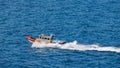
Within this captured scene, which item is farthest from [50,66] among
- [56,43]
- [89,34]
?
[89,34]

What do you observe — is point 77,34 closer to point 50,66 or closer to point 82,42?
point 82,42

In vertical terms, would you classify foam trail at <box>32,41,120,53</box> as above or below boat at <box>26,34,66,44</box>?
below

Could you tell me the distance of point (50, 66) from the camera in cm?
16462

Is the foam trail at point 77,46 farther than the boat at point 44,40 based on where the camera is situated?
No

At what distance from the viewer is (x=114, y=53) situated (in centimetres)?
17412

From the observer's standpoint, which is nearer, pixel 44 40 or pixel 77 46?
pixel 77 46

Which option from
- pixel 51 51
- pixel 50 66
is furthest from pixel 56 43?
pixel 50 66

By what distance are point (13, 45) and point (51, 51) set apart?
1363 centimetres

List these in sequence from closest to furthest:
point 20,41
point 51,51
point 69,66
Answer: point 69,66
point 51,51
point 20,41

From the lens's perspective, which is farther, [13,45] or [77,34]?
[77,34]

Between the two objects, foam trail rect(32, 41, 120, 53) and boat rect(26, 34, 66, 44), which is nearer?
foam trail rect(32, 41, 120, 53)

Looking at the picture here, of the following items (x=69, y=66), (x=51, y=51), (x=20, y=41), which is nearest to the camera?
(x=69, y=66)

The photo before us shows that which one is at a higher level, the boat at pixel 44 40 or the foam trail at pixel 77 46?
the boat at pixel 44 40

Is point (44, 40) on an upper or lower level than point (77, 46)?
upper
